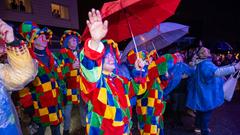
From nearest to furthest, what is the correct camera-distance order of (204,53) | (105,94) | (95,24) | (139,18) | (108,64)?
1. (95,24)
2. (105,94)
3. (108,64)
4. (139,18)
5. (204,53)

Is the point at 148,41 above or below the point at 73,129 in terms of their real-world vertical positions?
above

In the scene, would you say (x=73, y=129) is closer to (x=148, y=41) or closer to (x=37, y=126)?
(x=37, y=126)

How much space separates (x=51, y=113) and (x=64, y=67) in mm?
1094

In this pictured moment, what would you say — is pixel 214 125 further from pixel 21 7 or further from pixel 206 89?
pixel 21 7

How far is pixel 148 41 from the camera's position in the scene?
13.0ft

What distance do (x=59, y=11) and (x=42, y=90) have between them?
22.1ft

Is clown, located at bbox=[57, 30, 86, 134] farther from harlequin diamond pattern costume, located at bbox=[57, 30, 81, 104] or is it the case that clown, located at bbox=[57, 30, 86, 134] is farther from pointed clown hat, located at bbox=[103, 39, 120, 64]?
pointed clown hat, located at bbox=[103, 39, 120, 64]

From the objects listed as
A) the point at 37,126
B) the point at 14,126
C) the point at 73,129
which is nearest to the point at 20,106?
the point at 37,126

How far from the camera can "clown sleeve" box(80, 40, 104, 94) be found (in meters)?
1.56

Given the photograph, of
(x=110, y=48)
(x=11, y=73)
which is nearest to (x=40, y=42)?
(x=110, y=48)

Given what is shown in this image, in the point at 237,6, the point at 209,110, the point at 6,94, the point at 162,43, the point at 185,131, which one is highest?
the point at 237,6

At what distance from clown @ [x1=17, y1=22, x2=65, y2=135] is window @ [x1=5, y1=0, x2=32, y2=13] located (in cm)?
451

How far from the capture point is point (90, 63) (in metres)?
1.58

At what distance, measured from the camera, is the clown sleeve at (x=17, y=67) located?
4.59 feet
